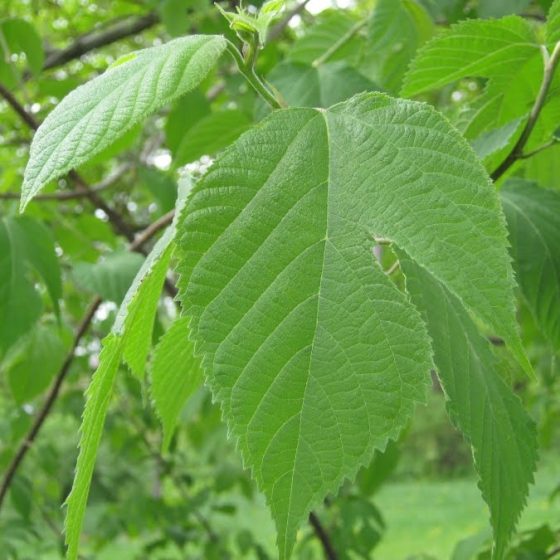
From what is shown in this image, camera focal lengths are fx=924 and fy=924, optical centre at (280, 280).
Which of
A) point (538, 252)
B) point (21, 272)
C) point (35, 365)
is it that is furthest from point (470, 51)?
point (35, 365)

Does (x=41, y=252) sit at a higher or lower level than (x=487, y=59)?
lower

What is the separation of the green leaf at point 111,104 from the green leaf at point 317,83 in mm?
694

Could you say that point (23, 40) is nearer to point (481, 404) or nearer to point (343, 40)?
point (343, 40)

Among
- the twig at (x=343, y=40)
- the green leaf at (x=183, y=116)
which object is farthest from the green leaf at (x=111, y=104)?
A: the green leaf at (x=183, y=116)

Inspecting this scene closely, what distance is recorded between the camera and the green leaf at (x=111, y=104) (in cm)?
58

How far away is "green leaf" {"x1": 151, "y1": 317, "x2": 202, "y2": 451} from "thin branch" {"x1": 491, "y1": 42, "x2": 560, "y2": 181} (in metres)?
0.34

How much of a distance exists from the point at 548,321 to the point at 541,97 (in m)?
0.29

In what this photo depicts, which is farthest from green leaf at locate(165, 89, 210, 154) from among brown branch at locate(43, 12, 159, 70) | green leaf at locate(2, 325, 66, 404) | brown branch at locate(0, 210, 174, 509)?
brown branch at locate(43, 12, 159, 70)

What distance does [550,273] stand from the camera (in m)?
1.00

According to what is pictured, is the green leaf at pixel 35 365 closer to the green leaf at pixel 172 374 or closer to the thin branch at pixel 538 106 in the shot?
the green leaf at pixel 172 374

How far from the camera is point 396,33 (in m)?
1.40

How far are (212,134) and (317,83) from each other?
248mm

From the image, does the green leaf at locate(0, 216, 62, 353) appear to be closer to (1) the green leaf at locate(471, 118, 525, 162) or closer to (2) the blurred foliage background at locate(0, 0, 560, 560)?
(2) the blurred foliage background at locate(0, 0, 560, 560)

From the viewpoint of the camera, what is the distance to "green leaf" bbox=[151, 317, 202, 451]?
0.79 metres
